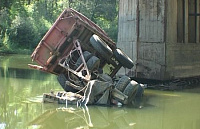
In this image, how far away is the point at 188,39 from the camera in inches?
701

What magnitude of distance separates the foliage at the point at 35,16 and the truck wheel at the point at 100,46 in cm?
2910

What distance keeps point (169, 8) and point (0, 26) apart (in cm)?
3108

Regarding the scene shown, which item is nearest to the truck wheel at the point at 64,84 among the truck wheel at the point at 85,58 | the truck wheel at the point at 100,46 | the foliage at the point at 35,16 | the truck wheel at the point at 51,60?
the truck wheel at the point at 51,60

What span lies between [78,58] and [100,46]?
886 mm

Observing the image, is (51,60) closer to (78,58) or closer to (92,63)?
(78,58)

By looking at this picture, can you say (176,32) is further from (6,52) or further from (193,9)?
(6,52)

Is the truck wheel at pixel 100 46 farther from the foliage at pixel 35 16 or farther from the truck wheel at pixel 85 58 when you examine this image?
the foliage at pixel 35 16

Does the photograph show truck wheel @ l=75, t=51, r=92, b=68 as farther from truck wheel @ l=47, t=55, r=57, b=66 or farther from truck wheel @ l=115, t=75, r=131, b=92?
truck wheel @ l=115, t=75, r=131, b=92

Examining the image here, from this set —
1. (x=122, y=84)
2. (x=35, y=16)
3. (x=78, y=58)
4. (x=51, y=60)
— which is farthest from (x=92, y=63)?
(x=35, y=16)

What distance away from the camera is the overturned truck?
11078 mm

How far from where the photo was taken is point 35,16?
196 ft

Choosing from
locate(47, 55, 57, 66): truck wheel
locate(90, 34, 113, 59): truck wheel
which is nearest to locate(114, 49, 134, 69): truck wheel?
locate(90, 34, 113, 59): truck wheel

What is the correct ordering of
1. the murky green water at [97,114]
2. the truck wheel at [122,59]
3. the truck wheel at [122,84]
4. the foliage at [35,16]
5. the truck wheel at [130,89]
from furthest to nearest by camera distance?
the foliage at [35,16] < the truck wheel at [122,59] < the truck wheel at [122,84] < the truck wheel at [130,89] < the murky green water at [97,114]

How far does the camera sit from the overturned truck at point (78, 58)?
11.1 metres
